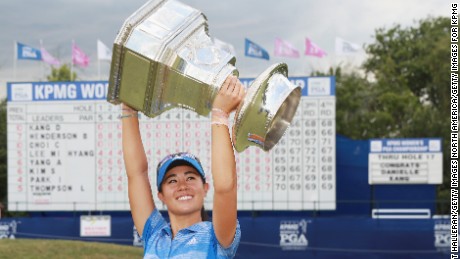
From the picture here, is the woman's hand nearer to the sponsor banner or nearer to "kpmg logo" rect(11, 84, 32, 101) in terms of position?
the sponsor banner

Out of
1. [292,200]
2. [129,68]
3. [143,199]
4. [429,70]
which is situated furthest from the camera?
[429,70]

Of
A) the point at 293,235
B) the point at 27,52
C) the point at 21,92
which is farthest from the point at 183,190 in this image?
the point at 27,52

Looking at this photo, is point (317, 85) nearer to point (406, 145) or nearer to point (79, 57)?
point (406, 145)

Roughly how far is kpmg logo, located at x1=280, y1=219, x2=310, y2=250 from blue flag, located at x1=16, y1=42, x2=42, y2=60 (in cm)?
925

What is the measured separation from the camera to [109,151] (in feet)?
55.2

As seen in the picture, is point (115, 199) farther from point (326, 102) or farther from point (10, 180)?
point (326, 102)

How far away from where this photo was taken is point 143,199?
131 inches

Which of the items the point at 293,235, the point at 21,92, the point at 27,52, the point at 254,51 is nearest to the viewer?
the point at 293,235

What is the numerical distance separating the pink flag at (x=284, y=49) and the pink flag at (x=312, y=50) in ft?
2.03

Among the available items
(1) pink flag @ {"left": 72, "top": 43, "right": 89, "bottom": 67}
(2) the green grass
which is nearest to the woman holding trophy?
(2) the green grass

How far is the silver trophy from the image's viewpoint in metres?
2.77

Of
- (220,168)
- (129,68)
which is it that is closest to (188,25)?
(129,68)

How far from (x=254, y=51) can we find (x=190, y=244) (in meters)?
17.3

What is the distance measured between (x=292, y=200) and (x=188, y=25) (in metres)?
13.9
